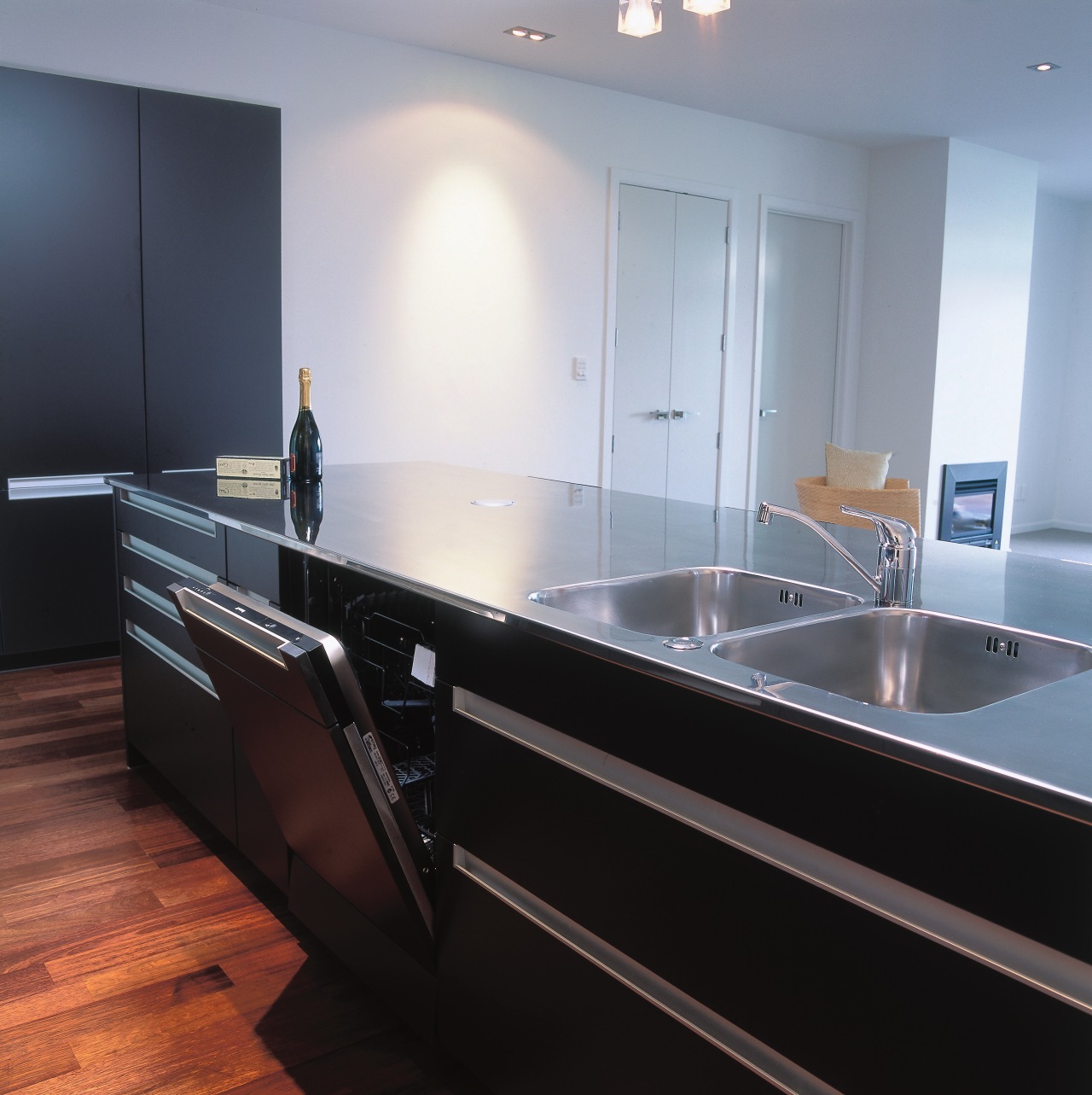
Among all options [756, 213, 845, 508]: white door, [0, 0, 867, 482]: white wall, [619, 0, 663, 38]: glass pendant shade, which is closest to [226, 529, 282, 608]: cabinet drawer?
[619, 0, 663, 38]: glass pendant shade

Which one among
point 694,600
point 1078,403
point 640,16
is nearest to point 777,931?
point 694,600

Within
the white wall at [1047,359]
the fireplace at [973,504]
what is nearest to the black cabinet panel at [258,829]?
the fireplace at [973,504]

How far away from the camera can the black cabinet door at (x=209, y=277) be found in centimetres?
411

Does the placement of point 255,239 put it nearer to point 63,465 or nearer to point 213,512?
point 63,465

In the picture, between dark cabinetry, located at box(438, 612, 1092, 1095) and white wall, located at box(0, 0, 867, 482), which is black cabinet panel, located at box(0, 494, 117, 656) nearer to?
white wall, located at box(0, 0, 867, 482)

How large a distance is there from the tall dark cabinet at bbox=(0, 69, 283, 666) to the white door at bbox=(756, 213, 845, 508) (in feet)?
11.2

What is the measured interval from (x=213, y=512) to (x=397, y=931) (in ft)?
3.43

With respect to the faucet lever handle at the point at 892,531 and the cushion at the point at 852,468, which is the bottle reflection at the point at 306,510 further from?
the cushion at the point at 852,468

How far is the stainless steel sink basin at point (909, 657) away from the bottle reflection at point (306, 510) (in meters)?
0.93

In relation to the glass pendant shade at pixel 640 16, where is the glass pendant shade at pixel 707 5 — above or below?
below

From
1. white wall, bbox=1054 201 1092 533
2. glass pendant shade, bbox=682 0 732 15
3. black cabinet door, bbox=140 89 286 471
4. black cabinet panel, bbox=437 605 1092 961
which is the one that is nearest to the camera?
black cabinet panel, bbox=437 605 1092 961

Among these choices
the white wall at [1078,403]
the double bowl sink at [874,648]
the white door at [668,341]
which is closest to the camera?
the double bowl sink at [874,648]

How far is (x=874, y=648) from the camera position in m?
1.45

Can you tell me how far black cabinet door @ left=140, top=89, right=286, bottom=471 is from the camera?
4.11 m
